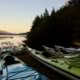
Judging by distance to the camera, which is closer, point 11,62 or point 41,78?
point 41,78

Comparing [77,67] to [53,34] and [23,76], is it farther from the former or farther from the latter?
[53,34]

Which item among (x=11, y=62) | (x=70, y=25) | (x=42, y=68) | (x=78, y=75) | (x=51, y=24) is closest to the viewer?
(x=78, y=75)

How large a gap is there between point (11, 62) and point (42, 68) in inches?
94.0

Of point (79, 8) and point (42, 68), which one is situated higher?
point (79, 8)

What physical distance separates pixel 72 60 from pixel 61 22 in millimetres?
22631

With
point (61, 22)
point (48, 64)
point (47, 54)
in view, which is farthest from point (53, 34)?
point (48, 64)

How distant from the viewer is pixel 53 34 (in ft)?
110

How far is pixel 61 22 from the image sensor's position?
33.7 meters

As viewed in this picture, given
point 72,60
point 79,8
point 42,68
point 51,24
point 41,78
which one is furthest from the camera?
point 79,8

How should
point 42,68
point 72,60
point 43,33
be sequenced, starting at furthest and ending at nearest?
point 43,33, point 42,68, point 72,60

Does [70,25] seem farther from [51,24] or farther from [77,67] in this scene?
[77,67]

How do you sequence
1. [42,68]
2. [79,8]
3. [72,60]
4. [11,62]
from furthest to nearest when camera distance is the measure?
1. [79,8]
2. [42,68]
3. [11,62]
4. [72,60]

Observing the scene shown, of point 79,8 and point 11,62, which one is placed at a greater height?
point 79,8

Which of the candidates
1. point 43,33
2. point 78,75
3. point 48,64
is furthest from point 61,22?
point 78,75
